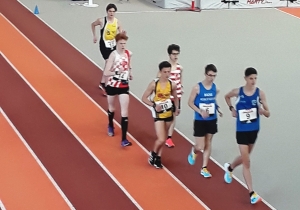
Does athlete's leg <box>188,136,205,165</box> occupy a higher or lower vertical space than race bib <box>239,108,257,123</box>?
lower

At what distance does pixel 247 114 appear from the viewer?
22.6ft

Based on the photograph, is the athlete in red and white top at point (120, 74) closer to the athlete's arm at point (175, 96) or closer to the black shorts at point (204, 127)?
the athlete's arm at point (175, 96)

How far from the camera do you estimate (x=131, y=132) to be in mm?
9211

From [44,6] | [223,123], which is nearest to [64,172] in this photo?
[223,123]

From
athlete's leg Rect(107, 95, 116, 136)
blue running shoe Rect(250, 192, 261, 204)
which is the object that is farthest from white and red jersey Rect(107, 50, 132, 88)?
blue running shoe Rect(250, 192, 261, 204)

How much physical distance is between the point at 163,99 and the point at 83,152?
171 centimetres

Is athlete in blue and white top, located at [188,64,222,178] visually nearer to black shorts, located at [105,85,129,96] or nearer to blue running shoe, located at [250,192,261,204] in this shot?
blue running shoe, located at [250,192,261,204]

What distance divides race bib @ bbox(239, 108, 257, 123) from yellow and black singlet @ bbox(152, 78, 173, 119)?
3.82ft

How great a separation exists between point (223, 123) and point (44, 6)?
1055 cm

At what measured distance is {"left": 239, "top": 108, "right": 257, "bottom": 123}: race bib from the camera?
689 cm

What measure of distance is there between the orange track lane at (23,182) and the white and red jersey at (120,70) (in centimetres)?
174

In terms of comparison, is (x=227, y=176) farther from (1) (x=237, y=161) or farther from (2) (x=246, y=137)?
(2) (x=246, y=137)

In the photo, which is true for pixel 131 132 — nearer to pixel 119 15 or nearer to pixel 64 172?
pixel 64 172

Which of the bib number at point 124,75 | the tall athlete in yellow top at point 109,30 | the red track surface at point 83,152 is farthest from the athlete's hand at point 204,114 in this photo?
the tall athlete in yellow top at point 109,30
